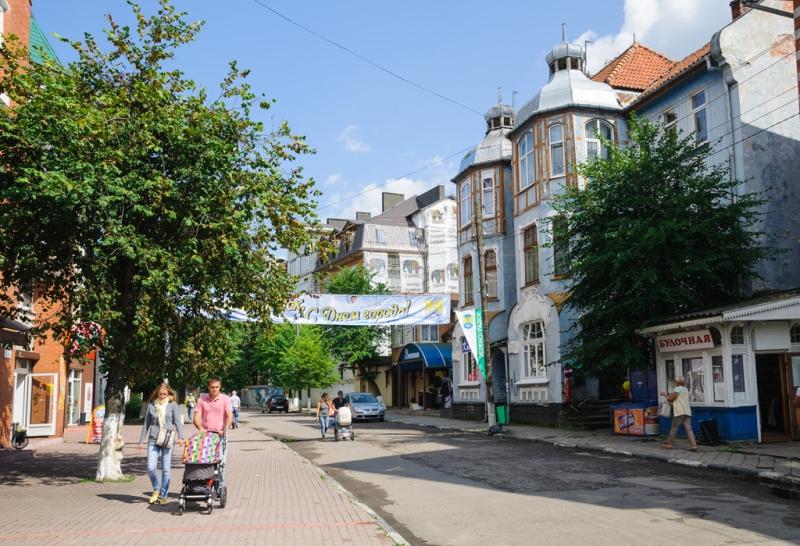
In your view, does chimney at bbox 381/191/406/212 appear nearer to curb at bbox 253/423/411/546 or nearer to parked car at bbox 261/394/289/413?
parked car at bbox 261/394/289/413

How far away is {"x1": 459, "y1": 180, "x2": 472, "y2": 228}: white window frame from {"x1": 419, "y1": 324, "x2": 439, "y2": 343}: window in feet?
51.4

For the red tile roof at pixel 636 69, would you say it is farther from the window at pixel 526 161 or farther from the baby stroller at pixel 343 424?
the baby stroller at pixel 343 424

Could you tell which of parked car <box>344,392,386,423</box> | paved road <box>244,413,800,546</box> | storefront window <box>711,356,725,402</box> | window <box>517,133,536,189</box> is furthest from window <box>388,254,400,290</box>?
storefront window <box>711,356,725,402</box>

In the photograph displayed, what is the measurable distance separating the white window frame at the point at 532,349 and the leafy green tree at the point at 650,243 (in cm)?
617

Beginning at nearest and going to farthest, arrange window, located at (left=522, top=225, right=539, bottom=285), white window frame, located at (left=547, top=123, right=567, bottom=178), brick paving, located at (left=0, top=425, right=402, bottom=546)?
brick paving, located at (left=0, top=425, right=402, bottom=546) → white window frame, located at (left=547, top=123, right=567, bottom=178) → window, located at (left=522, top=225, right=539, bottom=285)

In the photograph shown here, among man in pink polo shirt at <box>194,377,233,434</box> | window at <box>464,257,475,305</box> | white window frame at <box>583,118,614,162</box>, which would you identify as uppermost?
white window frame at <box>583,118,614,162</box>

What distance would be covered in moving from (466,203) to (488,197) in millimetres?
2010

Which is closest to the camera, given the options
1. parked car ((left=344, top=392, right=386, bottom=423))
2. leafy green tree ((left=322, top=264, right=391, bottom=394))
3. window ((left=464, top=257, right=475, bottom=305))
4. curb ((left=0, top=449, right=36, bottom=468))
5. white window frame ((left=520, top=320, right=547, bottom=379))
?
curb ((left=0, top=449, right=36, bottom=468))

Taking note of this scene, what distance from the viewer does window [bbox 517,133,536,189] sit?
2967 cm

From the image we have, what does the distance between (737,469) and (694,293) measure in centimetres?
808

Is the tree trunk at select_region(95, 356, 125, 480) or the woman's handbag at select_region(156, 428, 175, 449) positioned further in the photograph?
the tree trunk at select_region(95, 356, 125, 480)

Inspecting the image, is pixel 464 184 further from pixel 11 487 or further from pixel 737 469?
pixel 11 487

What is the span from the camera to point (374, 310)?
26625mm

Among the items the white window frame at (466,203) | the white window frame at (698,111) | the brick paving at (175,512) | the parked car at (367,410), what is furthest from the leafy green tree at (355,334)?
the brick paving at (175,512)
